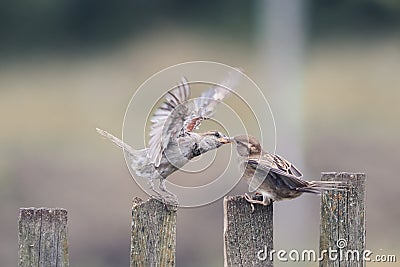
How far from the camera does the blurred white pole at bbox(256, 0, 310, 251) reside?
13.0m

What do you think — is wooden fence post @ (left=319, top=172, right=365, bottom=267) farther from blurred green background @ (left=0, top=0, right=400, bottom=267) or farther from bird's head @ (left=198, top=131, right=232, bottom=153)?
blurred green background @ (left=0, top=0, right=400, bottom=267)

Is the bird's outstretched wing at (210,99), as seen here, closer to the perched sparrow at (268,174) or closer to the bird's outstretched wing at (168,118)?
the bird's outstretched wing at (168,118)

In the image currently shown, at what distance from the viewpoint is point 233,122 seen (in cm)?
537

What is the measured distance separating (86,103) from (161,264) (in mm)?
13102

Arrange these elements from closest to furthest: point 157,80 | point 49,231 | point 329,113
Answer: point 49,231
point 157,80
point 329,113

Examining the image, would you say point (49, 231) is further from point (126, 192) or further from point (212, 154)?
point (126, 192)

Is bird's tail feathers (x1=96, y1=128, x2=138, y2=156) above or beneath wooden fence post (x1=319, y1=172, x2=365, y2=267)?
above

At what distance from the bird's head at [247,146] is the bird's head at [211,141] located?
10cm

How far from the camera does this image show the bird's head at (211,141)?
5250mm

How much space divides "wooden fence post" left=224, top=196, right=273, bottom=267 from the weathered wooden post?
0.75 ft

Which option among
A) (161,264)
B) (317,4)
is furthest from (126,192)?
(317,4)

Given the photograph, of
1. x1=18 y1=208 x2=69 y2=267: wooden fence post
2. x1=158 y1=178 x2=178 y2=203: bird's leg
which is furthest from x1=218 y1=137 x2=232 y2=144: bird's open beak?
x1=18 y1=208 x2=69 y2=267: wooden fence post

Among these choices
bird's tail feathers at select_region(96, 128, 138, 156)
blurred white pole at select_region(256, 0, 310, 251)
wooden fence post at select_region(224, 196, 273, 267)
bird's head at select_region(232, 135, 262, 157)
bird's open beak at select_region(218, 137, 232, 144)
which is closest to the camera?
wooden fence post at select_region(224, 196, 273, 267)

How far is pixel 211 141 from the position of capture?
5.26 metres
